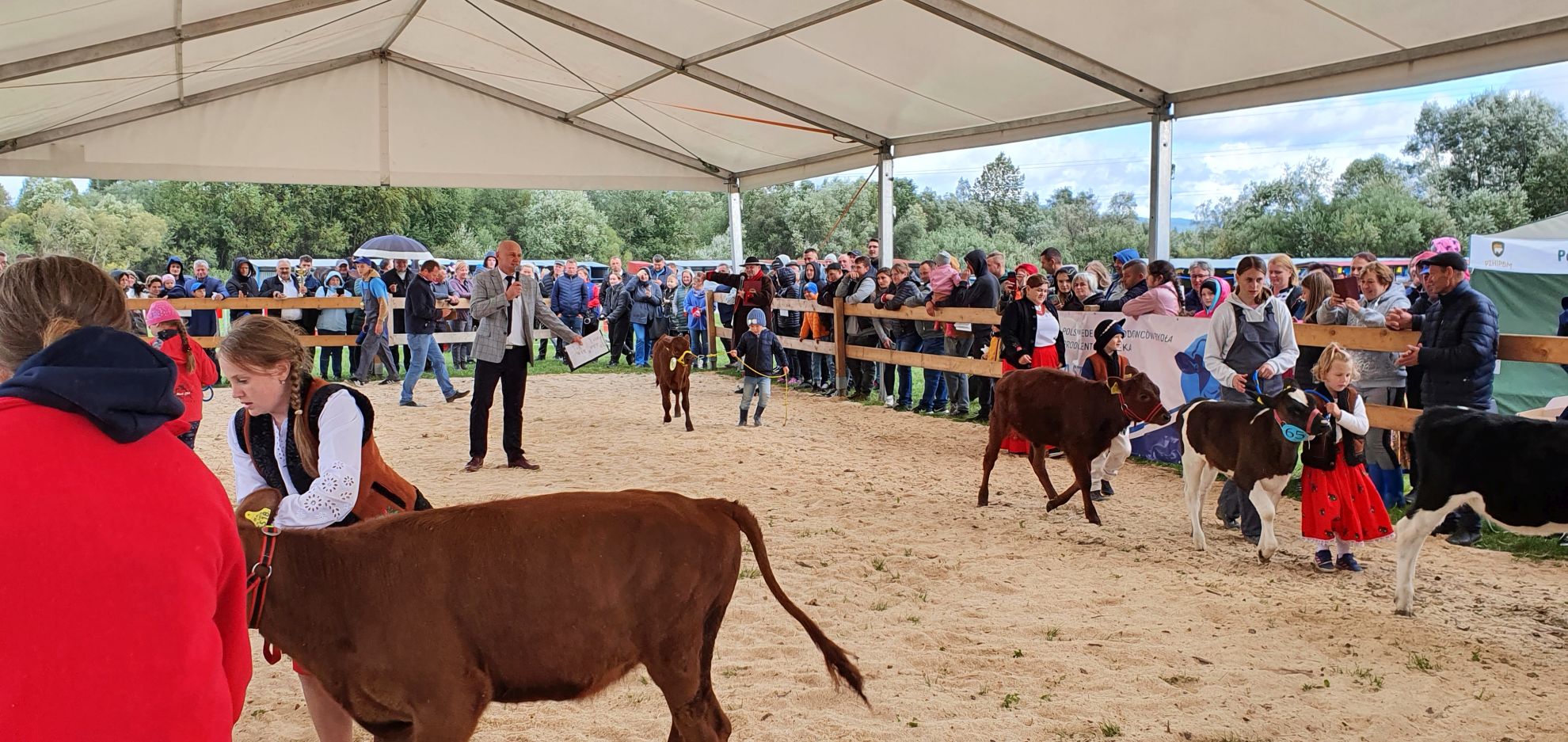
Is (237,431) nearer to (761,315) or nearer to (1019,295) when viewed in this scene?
(1019,295)

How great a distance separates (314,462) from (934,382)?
35.5 ft

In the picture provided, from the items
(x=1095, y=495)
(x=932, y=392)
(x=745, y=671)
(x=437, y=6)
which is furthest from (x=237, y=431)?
(x=437, y=6)

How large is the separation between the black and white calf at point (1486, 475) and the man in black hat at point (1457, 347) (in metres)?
1.57

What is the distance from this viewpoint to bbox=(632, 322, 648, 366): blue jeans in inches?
780

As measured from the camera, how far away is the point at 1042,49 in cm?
1098

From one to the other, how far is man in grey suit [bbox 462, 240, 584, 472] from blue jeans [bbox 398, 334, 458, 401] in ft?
17.7

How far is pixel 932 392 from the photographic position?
1354 cm

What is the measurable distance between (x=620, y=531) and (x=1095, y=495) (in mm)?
6219

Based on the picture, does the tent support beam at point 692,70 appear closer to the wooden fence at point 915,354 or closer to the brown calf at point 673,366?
the wooden fence at point 915,354

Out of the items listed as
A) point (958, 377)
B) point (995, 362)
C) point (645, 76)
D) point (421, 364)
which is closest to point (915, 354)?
point (958, 377)

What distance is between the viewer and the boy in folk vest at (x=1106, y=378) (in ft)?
26.5

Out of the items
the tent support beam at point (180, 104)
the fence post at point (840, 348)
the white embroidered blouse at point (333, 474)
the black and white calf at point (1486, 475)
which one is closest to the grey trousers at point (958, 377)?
the fence post at point (840, 348)

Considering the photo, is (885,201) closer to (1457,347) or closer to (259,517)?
(1457,347)

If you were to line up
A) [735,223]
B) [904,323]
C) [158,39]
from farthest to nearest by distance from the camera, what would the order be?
[735,223]
[904,323]
[158,39]
